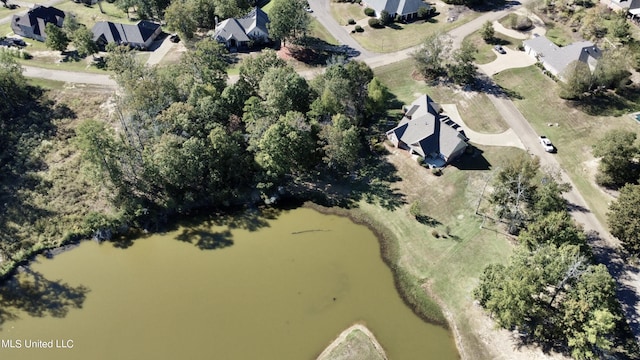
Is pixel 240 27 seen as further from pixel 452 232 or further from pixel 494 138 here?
pixel 452 232

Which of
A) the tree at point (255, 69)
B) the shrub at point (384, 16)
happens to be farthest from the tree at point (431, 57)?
the tree at point (255, 69)

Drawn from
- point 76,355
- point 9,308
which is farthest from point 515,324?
point 9,308

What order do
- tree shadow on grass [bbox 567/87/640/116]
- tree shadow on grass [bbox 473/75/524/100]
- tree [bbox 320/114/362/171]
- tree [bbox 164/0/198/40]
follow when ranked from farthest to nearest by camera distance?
1. tree [bbox 164/0/198/40]
2. tree shadow on grass [bbox 473/75/524/100]
3. tree shadow on grass [bbox 567/87/640/116]
4. tree [bbox 320/114/362/171]

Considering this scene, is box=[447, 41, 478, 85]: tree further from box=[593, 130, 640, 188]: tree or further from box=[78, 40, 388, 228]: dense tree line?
A: box=[593, 130, 640, 188]: tree

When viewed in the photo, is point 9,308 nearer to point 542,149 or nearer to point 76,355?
point 76,355

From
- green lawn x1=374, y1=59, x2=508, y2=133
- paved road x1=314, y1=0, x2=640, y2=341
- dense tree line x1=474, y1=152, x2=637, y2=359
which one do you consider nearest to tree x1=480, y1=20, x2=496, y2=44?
paved road x1=314, y1=0, x2=640, y2=341

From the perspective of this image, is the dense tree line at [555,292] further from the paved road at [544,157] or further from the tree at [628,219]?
the tree at [628,219]
